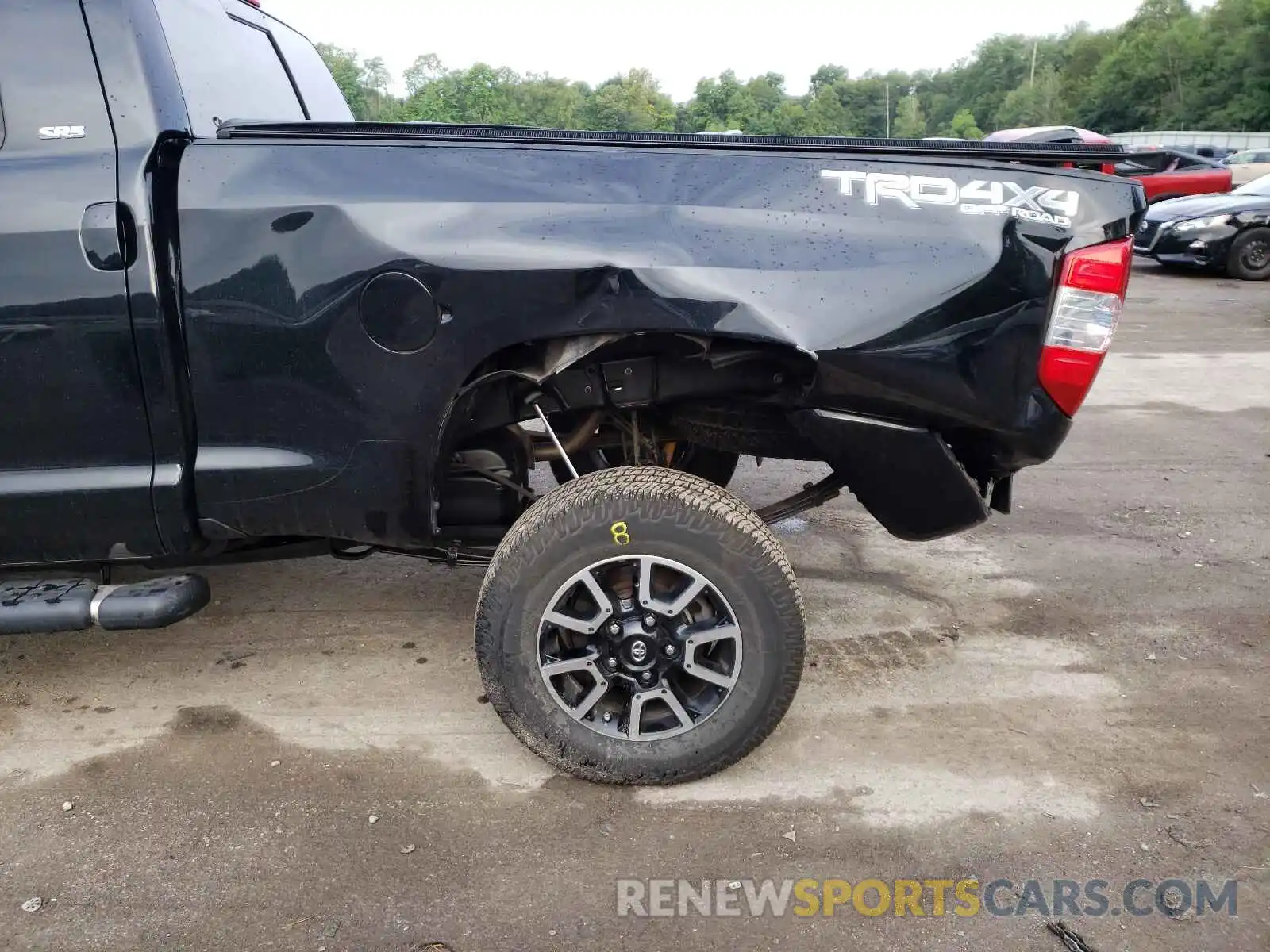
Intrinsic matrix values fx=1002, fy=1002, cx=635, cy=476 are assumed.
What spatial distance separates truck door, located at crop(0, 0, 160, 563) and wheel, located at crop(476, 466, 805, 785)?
1076mm

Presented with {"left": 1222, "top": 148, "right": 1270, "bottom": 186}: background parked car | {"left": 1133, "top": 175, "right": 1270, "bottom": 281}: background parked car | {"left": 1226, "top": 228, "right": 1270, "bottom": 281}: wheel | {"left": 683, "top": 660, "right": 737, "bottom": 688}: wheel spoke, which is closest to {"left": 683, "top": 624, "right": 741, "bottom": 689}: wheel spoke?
{"left": 683, "top": 660, "right": 737, "bottom": 688}: wheel spoke

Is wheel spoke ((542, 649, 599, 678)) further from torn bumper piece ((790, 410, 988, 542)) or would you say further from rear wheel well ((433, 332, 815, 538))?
torn bumper piece ((790, 410, 988, 542))

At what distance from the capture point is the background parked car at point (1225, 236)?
12.8 meters

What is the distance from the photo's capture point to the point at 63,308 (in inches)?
103

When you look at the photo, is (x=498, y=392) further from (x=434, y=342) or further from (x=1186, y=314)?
(x=1186, y=314)

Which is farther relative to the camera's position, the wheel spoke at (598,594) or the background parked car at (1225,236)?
the background parked car at (1225,236)

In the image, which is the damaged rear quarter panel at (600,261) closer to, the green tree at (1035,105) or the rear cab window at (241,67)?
the rear cab window at (241,67)

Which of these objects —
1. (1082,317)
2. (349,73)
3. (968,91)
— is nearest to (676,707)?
(1082,317)

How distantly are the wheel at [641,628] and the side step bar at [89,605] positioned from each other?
878 mm

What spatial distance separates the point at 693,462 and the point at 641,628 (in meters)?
1.78

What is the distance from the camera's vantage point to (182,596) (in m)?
2.86

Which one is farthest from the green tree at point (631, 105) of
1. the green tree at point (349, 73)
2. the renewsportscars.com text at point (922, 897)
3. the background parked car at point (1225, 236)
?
the renewsportscars.com text at point (922, 897)

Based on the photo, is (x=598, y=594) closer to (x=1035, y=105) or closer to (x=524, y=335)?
(x=524, y=335)

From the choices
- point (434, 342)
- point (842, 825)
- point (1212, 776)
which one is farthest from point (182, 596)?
point (1212, 776)
